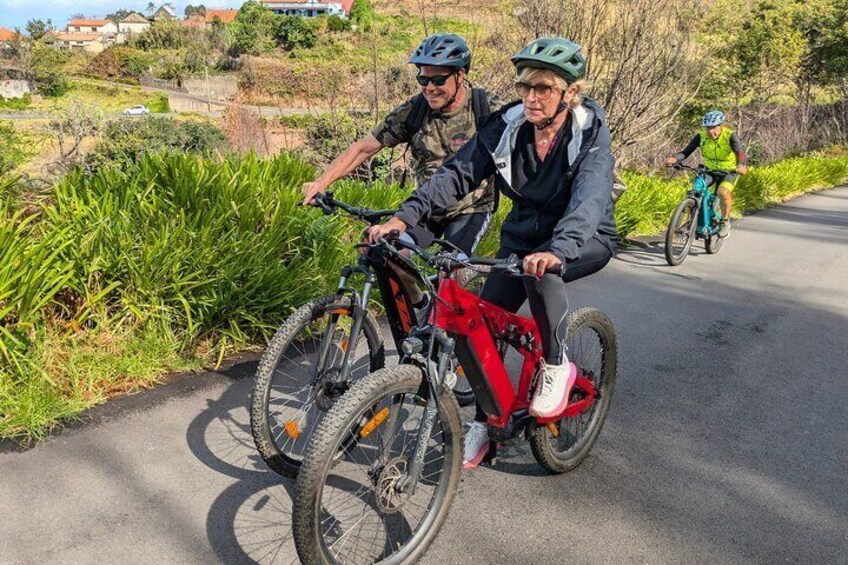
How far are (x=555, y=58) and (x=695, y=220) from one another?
6.99 metres

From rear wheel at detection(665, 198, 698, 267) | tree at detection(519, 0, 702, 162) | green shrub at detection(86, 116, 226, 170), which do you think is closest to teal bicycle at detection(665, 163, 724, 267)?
rear wheel at detection(665, 198, 698, 267)

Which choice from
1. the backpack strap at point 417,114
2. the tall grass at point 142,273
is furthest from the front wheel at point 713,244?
the backpack strap at point 417,114

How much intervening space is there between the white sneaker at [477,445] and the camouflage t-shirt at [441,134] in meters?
1.38

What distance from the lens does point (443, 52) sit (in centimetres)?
381

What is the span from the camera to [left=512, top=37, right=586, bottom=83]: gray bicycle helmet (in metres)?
2.90

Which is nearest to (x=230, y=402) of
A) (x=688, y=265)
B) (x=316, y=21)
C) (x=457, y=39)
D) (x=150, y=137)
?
(x=457, y=39)

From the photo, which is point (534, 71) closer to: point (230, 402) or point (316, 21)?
point (230, 402)

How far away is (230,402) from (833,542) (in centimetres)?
334

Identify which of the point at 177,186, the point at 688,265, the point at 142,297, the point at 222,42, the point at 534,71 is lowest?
the point at 688,265

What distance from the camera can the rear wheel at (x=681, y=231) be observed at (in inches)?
346

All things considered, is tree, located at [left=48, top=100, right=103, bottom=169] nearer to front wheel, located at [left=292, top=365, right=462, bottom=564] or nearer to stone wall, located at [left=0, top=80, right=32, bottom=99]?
front wheel, located at [left=292, top=365, right=462, bottom=564]

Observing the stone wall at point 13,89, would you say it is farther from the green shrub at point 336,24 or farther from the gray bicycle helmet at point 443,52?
the gray bicycle helmet at point 443,52

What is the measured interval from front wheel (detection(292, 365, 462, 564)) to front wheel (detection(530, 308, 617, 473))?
2.41 ft

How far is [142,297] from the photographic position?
4539 millimetres
